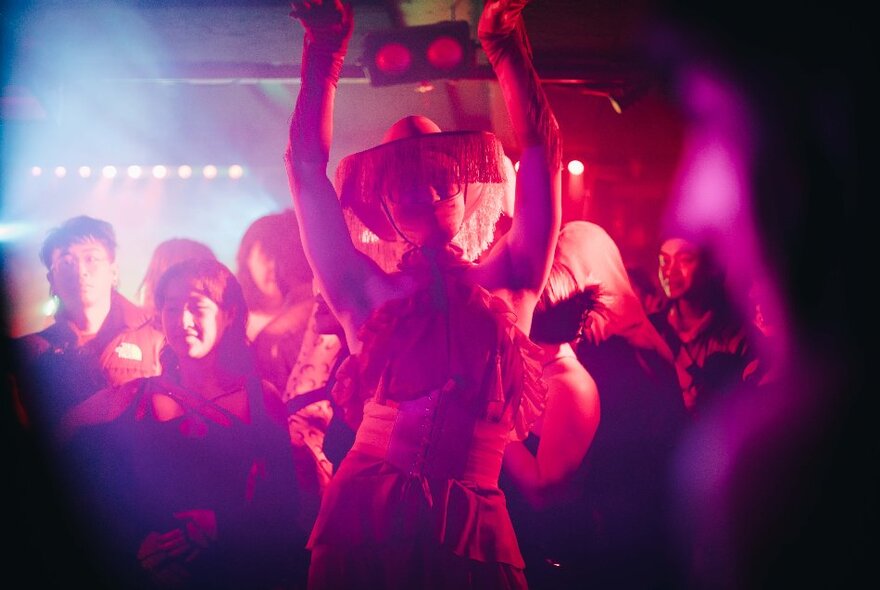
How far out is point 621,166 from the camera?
313 centimetres

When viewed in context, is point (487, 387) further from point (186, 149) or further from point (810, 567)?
point (186, 149)

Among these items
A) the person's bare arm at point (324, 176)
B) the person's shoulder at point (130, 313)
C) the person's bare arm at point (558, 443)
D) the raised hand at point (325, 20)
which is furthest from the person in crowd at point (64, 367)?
the person's bare arm at point (558, 443)

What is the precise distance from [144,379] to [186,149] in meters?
1.35

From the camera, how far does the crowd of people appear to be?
2.22 meters

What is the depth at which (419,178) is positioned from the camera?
7.56ft

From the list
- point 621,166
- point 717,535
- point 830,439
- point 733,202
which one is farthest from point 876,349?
point 621,166

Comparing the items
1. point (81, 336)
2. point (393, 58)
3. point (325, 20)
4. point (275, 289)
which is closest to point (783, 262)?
point (393, 58)

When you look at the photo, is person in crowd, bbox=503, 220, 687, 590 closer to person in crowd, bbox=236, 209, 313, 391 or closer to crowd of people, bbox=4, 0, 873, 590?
crowd of people, bbox=4, 0, 873, 590

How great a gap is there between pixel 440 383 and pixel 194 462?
1.38m

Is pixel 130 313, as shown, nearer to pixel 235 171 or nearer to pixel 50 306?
pixel 50 306

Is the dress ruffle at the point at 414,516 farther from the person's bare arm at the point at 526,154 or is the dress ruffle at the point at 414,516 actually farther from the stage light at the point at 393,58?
the stage light at the point at 393,58

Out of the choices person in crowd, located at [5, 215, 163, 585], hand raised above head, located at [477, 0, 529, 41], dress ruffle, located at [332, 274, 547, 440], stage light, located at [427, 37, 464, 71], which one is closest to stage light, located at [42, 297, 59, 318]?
person in crowd, located at [5, 215, 163, 585]

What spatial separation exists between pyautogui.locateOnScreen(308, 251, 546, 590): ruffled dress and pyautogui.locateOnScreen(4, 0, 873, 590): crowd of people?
10 mm

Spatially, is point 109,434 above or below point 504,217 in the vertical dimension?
below
